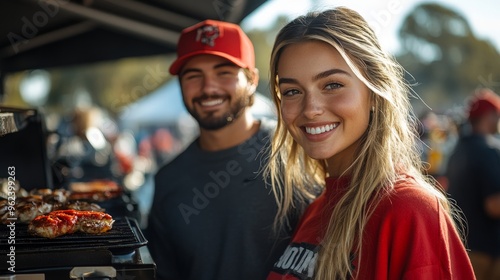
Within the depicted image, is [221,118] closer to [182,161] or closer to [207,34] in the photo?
[182,161]

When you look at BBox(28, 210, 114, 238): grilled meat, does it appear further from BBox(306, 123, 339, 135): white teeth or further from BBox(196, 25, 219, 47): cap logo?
BBox(196, 25, 219, 47): cap logo

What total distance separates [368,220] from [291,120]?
51 cm

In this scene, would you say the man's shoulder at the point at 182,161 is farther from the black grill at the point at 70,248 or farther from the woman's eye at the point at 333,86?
the woman's eye at the point at 333,86

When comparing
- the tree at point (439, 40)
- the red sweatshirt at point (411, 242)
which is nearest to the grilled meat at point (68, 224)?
the red sweatshirt at point (411, 242)

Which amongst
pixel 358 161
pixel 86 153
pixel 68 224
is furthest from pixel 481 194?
pixel 86 153

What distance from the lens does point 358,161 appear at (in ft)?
6.93

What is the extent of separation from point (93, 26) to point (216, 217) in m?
4.49

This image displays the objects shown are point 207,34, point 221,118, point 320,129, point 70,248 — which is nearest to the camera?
point 70,248

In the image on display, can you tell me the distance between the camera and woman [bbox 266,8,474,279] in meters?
1.78

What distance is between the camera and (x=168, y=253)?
3.28 m

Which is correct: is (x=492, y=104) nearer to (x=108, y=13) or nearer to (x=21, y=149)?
(x=108, y=13)

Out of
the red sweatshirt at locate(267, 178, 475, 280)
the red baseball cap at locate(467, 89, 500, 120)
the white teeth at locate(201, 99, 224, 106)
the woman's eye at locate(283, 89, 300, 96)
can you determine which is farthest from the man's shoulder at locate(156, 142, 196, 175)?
the red baseball cap at locate(467, 89, 500, 120)

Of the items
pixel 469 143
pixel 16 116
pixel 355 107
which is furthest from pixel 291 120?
pixel 469 143

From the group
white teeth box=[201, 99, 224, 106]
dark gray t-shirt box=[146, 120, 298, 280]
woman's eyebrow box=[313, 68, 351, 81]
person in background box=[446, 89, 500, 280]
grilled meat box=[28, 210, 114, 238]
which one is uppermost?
woman's eyebrow box=[313, 68, 351, 81]
